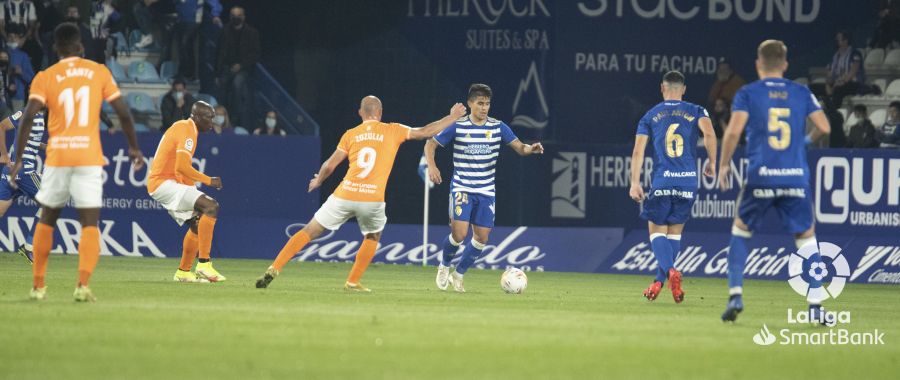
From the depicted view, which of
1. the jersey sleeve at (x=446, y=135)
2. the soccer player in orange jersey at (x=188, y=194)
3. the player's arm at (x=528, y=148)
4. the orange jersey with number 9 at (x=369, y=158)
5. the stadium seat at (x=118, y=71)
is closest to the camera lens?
the orange jersey with number 9 at (x=369, y=158)

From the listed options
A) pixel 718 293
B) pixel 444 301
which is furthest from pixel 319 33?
pixel 444 301

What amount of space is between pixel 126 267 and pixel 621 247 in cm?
747

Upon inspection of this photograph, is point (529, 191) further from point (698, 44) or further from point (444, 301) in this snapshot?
point (444, 301)

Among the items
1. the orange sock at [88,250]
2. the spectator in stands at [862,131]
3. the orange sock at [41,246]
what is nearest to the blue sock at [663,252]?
the orange sock at [88,250]

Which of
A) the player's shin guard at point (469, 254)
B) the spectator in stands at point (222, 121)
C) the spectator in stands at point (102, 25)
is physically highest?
the spectator in stands at point (102, 25)

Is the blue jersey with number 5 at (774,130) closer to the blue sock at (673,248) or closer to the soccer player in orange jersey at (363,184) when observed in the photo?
the blue sock at (673,248)

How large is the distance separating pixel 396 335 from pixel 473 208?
571cm

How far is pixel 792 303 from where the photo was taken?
15172 mm

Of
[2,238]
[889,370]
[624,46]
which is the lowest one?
[2,238]

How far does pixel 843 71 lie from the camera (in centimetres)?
2420

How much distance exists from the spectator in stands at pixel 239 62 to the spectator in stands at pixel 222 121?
36 cm

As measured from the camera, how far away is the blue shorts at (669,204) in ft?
48.5

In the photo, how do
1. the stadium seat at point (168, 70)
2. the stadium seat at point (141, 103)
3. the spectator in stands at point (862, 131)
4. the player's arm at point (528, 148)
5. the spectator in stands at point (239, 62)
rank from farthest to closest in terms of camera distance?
the stadium seat at point (168, 70), the stadium seat at point (141, 103), the spectator in stands at point (239, 62), the spectator in stands at point (862, 131), the player's arm at point (528, 148)

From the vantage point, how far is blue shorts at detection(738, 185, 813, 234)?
444 inches
